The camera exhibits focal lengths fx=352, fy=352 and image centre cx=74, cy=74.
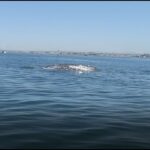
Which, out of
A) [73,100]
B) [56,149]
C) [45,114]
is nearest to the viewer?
[56,149]

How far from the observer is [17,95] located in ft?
89.0

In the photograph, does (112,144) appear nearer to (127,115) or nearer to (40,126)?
(40,126)

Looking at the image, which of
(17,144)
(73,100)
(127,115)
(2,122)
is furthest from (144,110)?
(17,144)

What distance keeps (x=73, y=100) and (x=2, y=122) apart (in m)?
9.34

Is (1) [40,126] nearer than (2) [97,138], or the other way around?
(2) [97,138]

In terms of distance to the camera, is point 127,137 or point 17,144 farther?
point 127,137

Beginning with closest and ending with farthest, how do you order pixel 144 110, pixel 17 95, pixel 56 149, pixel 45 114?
pixel 56 149
pixel 45 114
pixel 144 110
pixel 17 95

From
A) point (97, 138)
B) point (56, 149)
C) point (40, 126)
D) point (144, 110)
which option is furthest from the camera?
point (144, 110)

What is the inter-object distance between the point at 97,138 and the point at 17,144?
3.22 meters

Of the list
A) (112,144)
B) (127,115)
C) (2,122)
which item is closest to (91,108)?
(127,115)

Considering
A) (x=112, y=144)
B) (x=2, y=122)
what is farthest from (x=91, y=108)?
(x=112, y=144)

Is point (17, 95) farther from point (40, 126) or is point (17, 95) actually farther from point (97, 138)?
point (97, 138)

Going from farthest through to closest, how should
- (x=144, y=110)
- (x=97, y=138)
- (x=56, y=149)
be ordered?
(x=144, y=110) → (x=97, y=138) → (x=56, y=149)

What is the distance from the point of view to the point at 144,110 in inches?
851
